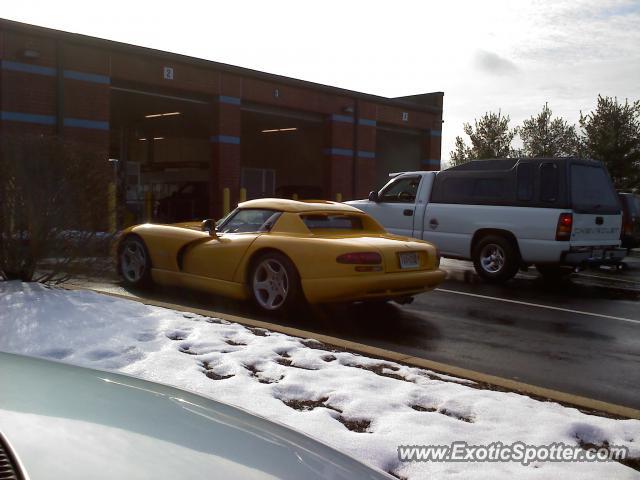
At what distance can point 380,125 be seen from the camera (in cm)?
2967

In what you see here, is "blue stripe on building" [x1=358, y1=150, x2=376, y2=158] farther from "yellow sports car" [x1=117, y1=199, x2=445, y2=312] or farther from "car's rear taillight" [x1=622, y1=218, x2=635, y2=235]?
"yellow sports car" [x1=117, y1=199, x2=445, y2=312]

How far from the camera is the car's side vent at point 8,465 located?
123 cm

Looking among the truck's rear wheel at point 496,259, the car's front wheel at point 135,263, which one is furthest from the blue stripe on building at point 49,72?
the truck's rear wheel at point 496,259

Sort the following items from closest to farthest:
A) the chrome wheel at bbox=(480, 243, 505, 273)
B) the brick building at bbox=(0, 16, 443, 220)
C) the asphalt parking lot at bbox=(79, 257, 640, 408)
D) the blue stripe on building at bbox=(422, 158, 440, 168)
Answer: the asphalt parking lot at bbox=(79, 257, 640, 408) → the chrome wheel at bbox=(480, 243, 505, 273) → the brick building at bbox=(0, 16, 443, 220) → the blue stripe on building at bbox=(422, 158, 440, 168)

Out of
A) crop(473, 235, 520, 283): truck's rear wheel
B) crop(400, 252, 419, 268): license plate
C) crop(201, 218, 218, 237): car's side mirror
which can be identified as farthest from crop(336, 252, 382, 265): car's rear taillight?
crop(473, 235, 520, 283): truck's rear wheel

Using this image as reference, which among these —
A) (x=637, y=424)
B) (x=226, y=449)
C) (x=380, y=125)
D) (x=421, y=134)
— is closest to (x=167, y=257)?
(x=637, y=424)

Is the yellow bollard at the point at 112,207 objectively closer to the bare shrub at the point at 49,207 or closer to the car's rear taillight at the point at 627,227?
the bare shrub at the point at 49,207

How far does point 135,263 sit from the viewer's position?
8.52 meters

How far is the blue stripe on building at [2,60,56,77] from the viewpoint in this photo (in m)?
17.1

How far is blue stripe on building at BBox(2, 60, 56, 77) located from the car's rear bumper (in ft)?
46.2

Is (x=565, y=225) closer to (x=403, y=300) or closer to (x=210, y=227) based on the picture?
(x=403, y=300)

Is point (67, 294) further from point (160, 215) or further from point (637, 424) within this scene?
point (160, 215)

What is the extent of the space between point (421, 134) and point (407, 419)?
97.6 feet

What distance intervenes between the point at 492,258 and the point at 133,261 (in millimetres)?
5964
